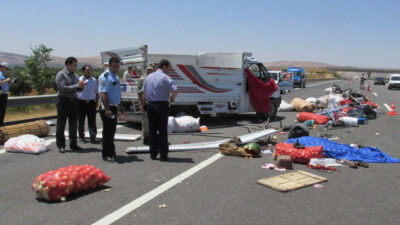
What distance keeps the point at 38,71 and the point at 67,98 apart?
536 inches

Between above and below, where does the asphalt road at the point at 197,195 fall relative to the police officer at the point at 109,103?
below

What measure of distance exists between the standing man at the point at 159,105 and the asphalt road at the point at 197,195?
0.33 metres

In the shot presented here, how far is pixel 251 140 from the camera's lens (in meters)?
7.63

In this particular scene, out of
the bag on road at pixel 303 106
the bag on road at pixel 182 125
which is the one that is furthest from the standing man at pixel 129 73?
the bag on road at pixel 303 106

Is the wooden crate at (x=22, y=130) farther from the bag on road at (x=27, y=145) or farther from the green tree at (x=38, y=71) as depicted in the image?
the green tree at (x=38, y=71)

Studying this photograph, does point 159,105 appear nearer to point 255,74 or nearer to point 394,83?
point 255,74

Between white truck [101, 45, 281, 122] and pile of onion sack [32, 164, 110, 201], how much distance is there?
5.37m

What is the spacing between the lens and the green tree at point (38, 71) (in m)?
19.2

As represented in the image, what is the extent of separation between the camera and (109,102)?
6.48 meters

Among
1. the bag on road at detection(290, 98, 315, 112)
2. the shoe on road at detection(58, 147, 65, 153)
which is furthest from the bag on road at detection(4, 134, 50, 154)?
the bag on road at detection(290, 98, 315, 112)

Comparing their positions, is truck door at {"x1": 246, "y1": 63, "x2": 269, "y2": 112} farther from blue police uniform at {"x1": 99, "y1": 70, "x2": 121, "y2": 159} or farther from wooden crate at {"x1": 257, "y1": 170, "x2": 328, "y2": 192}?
wooden crate at {"x1": 257, "y1": 170, "x2": 328, "y2": 192}

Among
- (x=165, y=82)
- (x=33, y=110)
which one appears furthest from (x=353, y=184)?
(x=33, y=110)

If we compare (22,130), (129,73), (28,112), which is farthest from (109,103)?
(28,112)

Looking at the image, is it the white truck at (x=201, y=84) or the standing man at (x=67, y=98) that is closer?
the standing man at (x=67, y=98)
